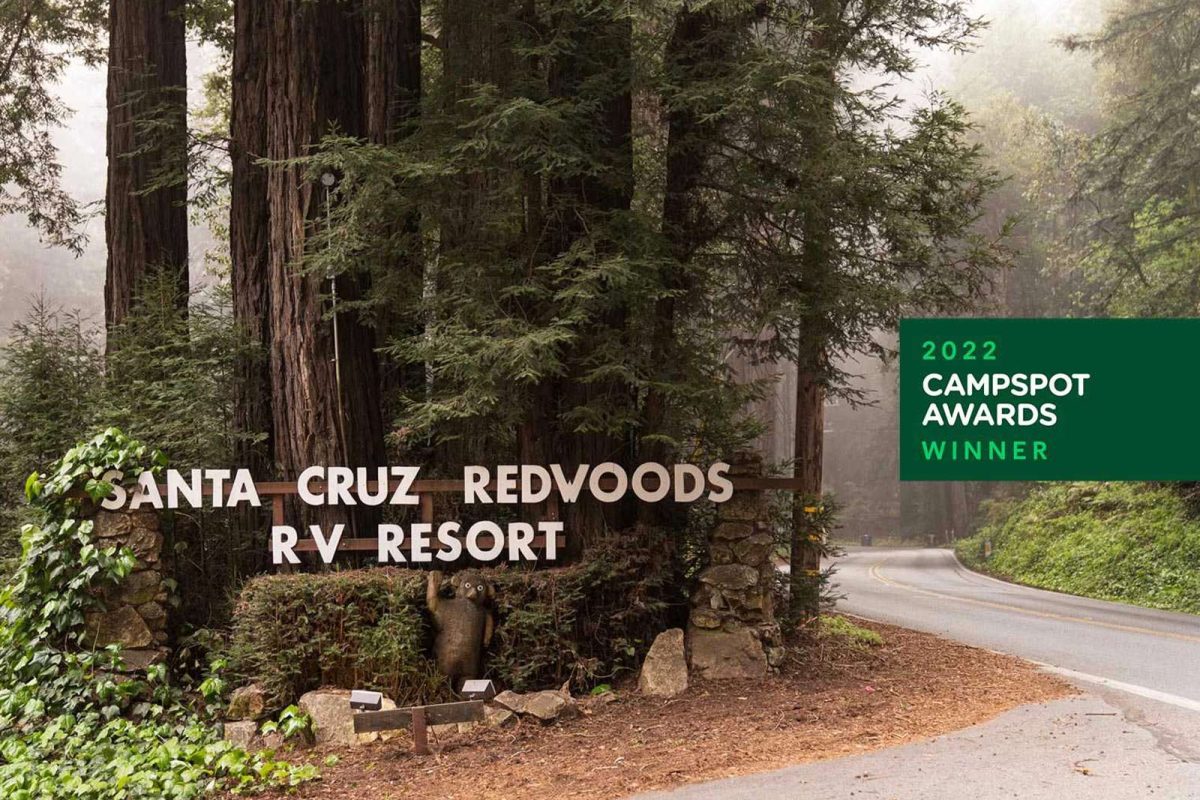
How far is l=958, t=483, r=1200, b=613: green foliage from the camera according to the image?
59.5ft

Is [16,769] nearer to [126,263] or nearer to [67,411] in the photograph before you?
[67,411]

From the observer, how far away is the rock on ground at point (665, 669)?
861 centimetres

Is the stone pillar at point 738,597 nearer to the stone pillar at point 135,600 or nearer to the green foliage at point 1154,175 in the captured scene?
the stone pillar at point 135,600

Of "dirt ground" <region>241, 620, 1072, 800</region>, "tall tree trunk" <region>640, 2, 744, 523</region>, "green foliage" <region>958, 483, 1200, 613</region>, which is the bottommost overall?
"green foliage" <region>958, 483, 1200, 613</region>

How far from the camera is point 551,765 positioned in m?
7.02

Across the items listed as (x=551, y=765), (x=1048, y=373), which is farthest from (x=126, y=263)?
(x=1048, y=373)

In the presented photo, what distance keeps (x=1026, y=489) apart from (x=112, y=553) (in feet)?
104

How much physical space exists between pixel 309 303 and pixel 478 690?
4.12 m

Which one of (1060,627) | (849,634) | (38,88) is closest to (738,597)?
(849,634)

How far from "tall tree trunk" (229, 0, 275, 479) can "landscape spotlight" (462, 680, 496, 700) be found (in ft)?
11.1

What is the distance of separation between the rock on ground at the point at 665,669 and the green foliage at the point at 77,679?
2.98 m

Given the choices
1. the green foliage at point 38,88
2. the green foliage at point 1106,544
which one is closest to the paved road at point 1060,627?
the green foliage at point 1106,544

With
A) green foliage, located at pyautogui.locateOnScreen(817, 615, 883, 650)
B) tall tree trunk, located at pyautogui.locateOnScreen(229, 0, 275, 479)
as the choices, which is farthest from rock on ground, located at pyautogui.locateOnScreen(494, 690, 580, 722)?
tall tree trunk, located at pyautogui.locateOnScreen(229, 0, 275, 479)

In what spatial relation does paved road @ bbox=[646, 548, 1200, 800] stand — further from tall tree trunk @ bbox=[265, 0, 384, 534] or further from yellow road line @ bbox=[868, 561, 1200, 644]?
tall tree trunk @ bbox=[265, 0, 384, 534]
